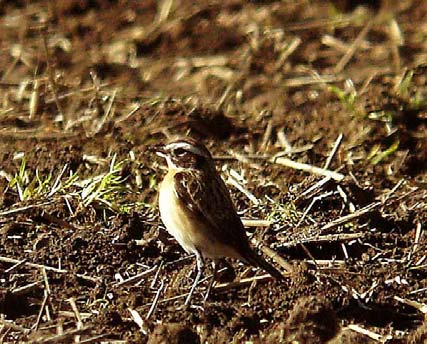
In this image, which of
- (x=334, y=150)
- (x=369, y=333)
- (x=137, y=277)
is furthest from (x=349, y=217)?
(x=137, y=277)

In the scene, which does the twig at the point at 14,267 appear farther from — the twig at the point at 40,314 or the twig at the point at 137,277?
the twig at the point at 137,277

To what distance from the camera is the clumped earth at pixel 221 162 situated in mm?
9484

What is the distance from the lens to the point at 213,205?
9.95 m

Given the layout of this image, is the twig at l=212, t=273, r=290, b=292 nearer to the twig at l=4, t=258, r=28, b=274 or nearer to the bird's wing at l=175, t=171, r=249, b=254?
the bird's wing at l=175, t=171, r=249, b=254

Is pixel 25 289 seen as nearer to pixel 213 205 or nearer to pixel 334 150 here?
pixel 213 205

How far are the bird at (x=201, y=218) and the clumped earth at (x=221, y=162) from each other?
0.27 m

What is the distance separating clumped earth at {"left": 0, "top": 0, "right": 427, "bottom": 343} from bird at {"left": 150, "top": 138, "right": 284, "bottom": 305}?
0.27 meters

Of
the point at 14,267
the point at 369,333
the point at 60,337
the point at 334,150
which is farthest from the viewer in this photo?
the point at 334,150

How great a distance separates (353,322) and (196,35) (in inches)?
293

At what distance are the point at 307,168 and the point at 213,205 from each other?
2408mm

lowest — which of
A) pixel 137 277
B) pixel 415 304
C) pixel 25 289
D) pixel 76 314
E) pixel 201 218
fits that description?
pixel 415 304

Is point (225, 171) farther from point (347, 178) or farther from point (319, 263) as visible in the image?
point (319, 263)

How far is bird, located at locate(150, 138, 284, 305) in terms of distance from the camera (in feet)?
32.0

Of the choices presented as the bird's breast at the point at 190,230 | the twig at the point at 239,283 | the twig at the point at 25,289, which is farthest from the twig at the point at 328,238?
the twig at the point at 25,289
